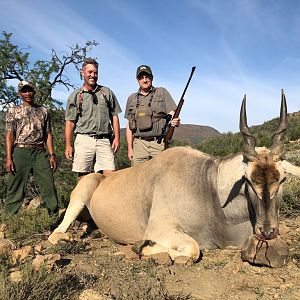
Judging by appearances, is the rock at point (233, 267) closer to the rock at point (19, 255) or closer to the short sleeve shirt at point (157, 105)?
the rock at point (19, 255)

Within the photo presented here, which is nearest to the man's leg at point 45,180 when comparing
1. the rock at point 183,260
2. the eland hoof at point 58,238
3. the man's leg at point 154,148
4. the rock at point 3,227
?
the rock at point 3,227

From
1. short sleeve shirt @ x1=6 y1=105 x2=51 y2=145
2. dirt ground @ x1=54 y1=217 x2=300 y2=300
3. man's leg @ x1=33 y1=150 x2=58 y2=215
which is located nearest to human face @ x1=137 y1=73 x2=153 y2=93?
short sleeve shirt @ x1=6 y1=105 x2=51 y2=145

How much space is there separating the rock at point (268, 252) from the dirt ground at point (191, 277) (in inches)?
2.7

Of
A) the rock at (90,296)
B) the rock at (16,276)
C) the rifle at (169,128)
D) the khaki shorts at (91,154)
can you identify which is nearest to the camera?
the rock at (90,296)

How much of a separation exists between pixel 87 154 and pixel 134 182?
1.41m

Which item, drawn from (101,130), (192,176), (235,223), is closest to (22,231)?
(101,130)

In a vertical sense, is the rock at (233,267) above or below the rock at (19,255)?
above

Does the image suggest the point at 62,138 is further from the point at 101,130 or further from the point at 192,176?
the point at 192,176

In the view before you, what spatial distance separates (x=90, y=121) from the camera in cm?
639

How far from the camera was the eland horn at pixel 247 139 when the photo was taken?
3.88 metres

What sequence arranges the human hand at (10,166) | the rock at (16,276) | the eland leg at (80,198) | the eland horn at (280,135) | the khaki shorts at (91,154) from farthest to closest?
the khaki shorts at (91,154) < the human hand at (10,166) < the eland leg at (80,198) < the eland horn at (280,135) < the rock at (16,276)

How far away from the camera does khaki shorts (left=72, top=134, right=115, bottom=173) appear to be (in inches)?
253

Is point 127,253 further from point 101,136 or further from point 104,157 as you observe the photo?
point 101,136

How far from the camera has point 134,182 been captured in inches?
211
